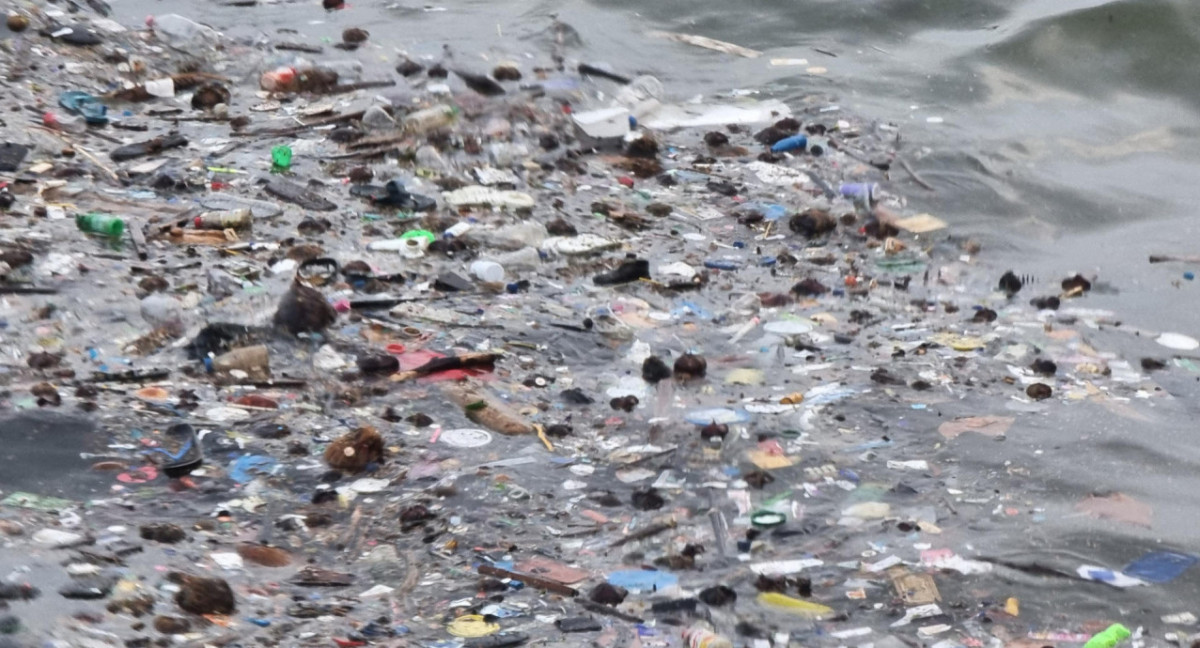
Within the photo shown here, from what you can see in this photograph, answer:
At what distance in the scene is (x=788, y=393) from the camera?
3666 mm

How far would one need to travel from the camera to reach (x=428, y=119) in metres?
5.18

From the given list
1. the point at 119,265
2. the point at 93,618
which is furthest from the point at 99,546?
the point at 119,265

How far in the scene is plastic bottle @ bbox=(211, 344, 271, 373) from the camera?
3.49 m

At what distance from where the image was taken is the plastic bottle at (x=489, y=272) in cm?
418

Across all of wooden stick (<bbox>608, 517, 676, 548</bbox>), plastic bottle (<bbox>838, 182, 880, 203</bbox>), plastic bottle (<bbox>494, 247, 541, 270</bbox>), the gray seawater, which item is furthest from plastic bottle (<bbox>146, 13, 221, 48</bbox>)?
wooden stick (<bbox>608, 517, 676, 548</bbox>)

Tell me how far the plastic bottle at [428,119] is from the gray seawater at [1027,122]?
0.87 meters

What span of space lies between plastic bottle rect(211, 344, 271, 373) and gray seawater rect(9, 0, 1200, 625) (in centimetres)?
181

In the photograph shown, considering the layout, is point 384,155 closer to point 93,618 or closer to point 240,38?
point 240,38

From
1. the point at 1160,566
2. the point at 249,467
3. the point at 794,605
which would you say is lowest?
the point at 249,467

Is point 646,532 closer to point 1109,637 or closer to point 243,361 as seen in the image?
point 1109,637

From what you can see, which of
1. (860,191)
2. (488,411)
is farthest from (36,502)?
(860,191)

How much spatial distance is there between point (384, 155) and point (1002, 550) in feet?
9.57

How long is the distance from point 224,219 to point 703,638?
7.94 ft

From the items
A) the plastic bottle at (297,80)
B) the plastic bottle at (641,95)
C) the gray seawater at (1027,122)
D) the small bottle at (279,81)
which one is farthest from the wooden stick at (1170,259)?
the small bottle at (279,81)
